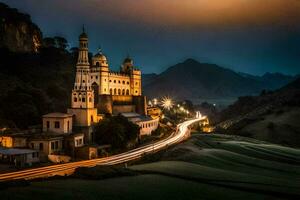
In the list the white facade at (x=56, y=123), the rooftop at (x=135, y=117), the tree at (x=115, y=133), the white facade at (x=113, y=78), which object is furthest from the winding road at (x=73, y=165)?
the white facade at (x=113, y=78)

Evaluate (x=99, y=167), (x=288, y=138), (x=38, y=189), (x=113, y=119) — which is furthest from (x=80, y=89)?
(x=288, y=138)

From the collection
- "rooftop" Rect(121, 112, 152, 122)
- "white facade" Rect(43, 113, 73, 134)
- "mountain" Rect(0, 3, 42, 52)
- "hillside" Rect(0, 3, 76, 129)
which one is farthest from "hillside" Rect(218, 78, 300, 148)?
"mountain" Rect(0, 3, 42, 52)

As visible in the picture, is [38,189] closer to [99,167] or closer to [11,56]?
[99,167]

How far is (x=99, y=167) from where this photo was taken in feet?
128

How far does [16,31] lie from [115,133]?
59.9 meters

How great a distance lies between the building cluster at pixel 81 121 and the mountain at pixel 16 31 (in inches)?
1209

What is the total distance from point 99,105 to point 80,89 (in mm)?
11454

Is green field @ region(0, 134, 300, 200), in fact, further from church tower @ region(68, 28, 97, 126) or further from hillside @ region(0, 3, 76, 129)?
hillside @ region(0, 3, 76, 129)

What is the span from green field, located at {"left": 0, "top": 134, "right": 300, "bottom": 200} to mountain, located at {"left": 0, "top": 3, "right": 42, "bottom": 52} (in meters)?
70.1

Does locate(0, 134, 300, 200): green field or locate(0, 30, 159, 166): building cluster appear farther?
locate(0, 30, 159, 166): building cluster

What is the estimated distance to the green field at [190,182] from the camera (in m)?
29.5

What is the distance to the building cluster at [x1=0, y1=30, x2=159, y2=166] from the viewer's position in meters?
55.2

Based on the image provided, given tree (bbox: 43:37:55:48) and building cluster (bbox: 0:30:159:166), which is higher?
tree (bbox: 43:37:55:48)

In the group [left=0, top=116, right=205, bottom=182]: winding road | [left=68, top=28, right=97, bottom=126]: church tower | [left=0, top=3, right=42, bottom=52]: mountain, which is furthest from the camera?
[left=0, top=3, right=42, bottom=52]: mountain
